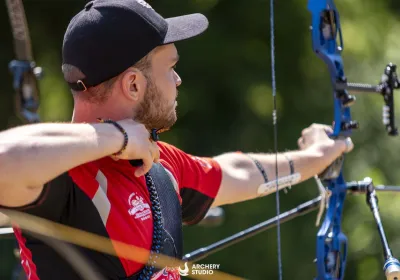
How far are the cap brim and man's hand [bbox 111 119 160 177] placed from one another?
0.30 meters

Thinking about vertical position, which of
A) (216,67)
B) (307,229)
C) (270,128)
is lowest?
(307,229)

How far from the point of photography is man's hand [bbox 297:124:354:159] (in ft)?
10.3

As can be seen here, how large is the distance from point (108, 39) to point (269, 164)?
0.99 metres

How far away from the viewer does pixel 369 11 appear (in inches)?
266

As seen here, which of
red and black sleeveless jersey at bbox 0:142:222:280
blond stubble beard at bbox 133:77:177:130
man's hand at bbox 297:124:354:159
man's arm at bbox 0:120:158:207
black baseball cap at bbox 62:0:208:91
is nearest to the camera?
man's arm at bbox 0:120:158:207

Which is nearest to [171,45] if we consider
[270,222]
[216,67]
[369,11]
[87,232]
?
[87,232]

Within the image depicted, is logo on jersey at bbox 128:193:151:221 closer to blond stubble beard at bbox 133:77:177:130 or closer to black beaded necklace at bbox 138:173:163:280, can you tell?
black beaded necklace at bbox 138:173:163:280

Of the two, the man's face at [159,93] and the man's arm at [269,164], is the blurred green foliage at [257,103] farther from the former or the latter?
the man's face at [159,93]

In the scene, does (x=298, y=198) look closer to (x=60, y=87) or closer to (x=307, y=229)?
(x=307, y=229)

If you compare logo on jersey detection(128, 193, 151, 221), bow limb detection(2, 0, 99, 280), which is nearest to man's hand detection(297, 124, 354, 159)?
logo on jersey detection(128, 193, 151, 221)

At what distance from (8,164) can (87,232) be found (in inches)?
13.5

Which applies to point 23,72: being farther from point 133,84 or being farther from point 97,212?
point 97,212

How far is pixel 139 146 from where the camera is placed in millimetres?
2189

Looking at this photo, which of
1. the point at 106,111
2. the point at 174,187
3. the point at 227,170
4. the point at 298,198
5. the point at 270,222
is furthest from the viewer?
the point at 298,198
